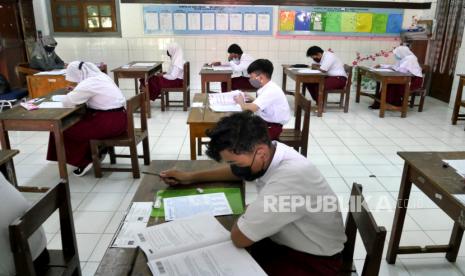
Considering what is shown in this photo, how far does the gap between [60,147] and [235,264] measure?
2.35 meters

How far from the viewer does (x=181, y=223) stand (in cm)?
137

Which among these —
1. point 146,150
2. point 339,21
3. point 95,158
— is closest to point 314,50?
point 339,21

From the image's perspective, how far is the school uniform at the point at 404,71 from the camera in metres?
5.82

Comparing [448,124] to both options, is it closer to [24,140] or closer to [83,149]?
[83,149]

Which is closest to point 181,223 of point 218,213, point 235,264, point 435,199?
point 218,213

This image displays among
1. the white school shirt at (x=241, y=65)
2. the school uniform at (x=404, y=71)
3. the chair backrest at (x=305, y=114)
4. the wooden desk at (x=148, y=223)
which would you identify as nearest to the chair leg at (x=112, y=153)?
the chair backrest at (x=305, y=114)

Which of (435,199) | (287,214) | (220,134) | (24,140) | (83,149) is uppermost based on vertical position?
(220,134)

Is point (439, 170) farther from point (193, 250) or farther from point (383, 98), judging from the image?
point (383, 98)

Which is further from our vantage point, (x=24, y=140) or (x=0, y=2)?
(x=0, y=2)

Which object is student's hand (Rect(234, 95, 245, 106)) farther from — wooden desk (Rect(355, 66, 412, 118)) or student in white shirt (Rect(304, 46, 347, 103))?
wooden desk (Rect(355, 66, 412, 118))

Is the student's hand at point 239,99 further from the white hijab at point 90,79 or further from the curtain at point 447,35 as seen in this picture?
the curtain at point 447,35

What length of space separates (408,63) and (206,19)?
12.1 ft

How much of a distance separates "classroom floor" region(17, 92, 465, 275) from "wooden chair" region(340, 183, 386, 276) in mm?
896

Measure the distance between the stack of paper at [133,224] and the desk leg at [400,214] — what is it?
1.47 meters
